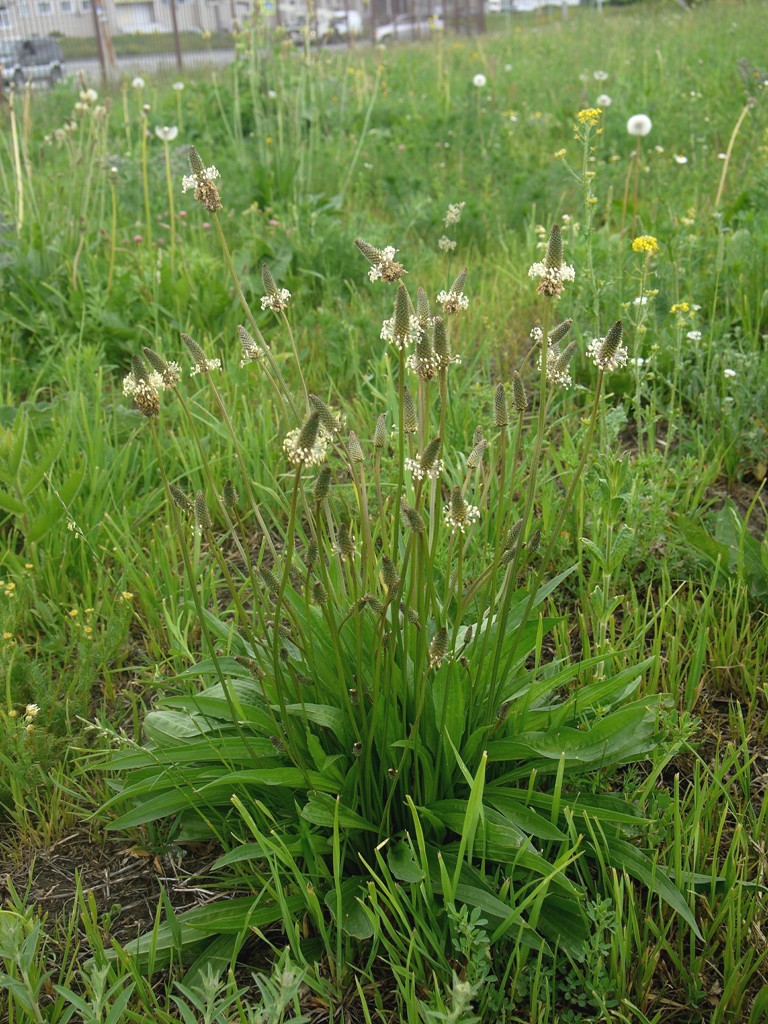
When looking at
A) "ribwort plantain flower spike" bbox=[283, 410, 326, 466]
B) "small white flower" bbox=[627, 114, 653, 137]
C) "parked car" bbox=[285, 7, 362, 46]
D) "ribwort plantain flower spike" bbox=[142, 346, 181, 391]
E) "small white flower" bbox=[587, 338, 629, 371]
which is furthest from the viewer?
"parked car" bbox=[285, 7, 362, 46]

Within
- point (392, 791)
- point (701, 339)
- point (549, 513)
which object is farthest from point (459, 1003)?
point (701, 339)

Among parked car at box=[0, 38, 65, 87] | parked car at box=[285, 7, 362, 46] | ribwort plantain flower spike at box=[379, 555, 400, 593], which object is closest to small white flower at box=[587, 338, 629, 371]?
ribwort plantain flower spike at box=[379, 555, 400, 593]

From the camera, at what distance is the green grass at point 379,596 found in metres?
1.44

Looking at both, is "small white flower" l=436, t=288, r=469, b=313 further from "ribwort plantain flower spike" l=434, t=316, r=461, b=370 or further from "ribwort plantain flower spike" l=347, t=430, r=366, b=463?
"ribwort plantain flower spike" l=347, t=430, r=366, b=463

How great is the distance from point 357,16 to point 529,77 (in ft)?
62.9

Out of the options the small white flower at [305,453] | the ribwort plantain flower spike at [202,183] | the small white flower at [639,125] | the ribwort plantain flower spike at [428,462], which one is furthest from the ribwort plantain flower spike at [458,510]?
the small white flower at [639,125]

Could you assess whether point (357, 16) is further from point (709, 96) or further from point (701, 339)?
point (701, 339)

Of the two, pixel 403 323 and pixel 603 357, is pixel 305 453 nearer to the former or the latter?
pixel 403 323

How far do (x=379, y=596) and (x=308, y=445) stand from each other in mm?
723

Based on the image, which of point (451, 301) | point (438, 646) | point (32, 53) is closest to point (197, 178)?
point (451, 301)

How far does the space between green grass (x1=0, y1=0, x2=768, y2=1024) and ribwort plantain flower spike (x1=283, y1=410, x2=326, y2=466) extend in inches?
14.6

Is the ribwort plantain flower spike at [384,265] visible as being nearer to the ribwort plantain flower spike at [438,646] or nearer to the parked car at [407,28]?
the ribwort plantain flower spike at [438,646]

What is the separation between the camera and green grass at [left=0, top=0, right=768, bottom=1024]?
56.6 inches

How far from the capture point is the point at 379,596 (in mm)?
1790
